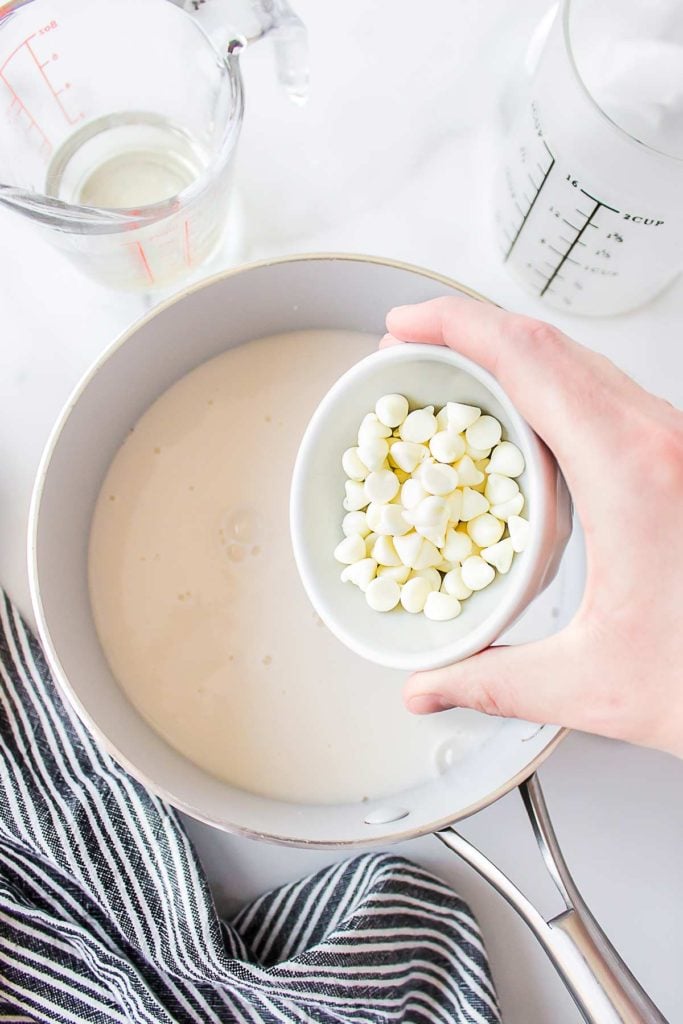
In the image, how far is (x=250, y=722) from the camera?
60cm

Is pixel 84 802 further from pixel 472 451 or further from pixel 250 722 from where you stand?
pixel 472 451

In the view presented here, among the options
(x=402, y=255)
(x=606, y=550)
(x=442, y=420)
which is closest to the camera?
(x=606, y=550)

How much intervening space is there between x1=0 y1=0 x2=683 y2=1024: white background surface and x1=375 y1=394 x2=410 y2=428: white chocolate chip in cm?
17

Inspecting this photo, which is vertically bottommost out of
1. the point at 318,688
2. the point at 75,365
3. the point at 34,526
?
the point at 318,688

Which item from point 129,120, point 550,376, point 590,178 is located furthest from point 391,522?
point 129,120

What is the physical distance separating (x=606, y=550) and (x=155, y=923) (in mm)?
399

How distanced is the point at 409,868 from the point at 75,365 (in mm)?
427

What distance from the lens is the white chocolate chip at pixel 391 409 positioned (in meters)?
0.52

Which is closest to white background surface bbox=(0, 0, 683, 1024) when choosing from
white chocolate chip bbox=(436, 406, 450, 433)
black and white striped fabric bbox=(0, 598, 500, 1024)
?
black and white striped fabric bbox=(0, 598, 500, 1024)

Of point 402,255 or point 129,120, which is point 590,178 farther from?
point 129,120

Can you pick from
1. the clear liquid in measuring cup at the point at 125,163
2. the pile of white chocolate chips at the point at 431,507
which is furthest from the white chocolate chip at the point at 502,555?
the clear liquid in measuring cup at the point at 125,163

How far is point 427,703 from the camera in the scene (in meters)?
0.49

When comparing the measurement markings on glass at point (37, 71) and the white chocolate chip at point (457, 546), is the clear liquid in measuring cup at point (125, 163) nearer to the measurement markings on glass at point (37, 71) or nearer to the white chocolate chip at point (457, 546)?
the measurement markings on glass at point (37, 71)

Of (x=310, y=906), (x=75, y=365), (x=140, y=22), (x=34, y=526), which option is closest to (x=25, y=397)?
(x=75, y=365)
